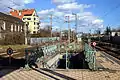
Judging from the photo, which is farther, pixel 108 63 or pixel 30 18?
pixel 30 18

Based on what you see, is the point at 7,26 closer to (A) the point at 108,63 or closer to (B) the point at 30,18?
(B) the point at 30,18

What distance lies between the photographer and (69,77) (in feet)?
38.1

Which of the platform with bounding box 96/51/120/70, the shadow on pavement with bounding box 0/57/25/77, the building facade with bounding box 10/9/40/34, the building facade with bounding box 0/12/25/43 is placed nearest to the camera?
the shadow on pavement with bounding box 0/57/25/77

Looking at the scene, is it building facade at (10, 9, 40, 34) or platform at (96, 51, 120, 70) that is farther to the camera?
building facade at (10, 9, 40, 34)

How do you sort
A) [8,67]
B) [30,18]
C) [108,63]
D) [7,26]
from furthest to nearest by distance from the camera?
1. [30,18]
2. [7,26]
3. [108,63]
4. [8,67]

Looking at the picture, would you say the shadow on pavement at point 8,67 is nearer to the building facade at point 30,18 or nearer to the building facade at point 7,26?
the building facade at point 7,26

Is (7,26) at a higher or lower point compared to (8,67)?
higher

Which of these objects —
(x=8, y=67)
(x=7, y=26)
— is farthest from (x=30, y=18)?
(x=8, y=67)

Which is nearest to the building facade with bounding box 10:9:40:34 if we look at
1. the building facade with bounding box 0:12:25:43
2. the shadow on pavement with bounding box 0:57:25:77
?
the building facade with bounding box 0:12:25:43

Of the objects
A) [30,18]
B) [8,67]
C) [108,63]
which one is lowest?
[108,63]

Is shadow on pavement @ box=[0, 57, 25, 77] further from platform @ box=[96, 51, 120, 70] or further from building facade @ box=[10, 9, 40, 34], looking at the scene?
building facade @ box=[10, 9, 40, 34]

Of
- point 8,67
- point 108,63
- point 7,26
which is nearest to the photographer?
point 8,67

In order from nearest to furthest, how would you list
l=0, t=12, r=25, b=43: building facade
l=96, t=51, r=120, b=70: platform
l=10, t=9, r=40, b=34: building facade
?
l=96, t=51, r=120, b=70: platform < l=0, t=12, r=25, b=43: building facade < l=10, t=9, r=40, b=34: building facade

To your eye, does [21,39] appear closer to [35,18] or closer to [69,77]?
[69,77]
